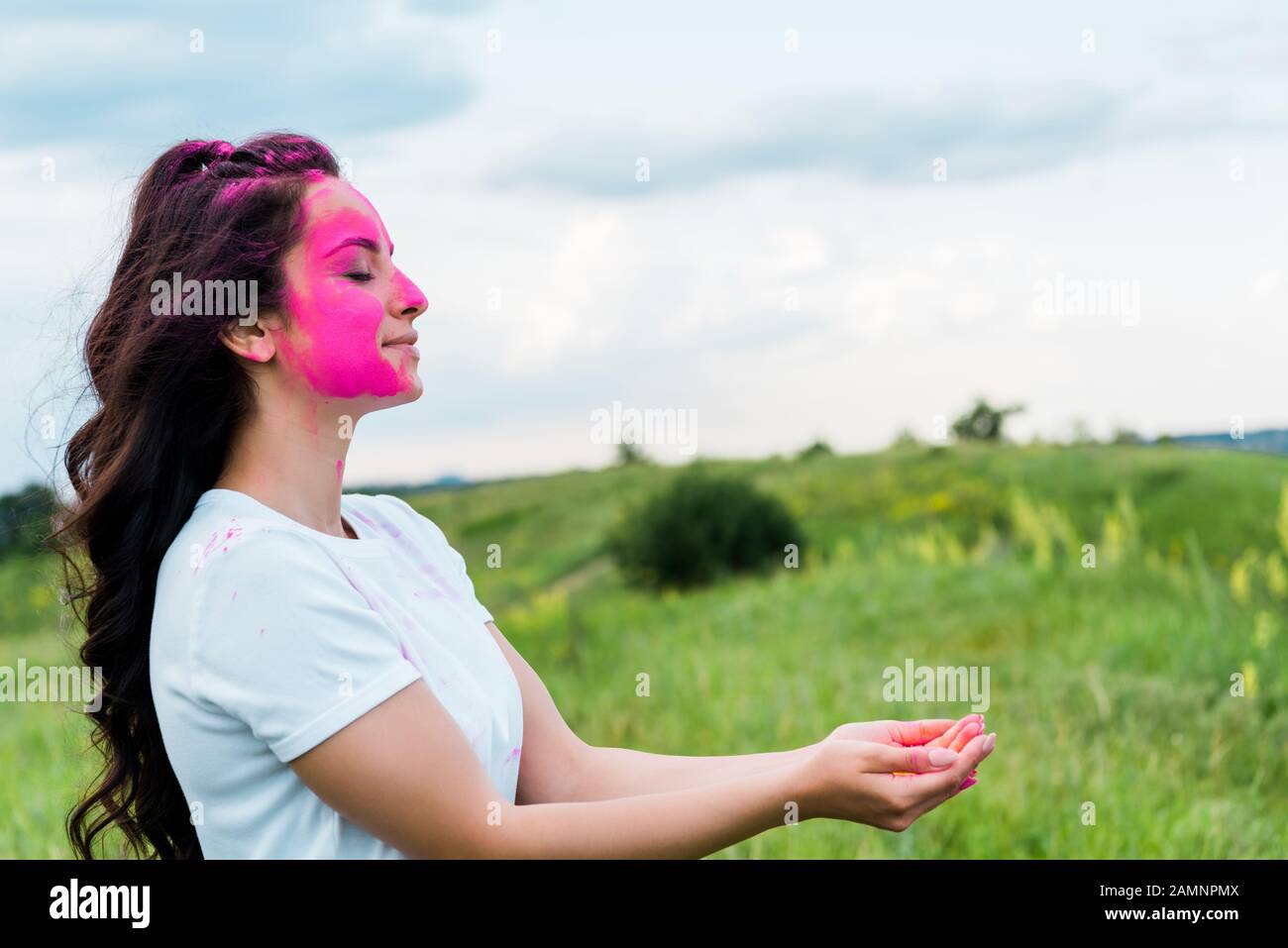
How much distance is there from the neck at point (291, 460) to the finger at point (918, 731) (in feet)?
3.47

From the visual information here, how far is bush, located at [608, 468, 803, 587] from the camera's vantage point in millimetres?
11391

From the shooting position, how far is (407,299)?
6.97ft

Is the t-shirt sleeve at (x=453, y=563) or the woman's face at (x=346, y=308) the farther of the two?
the t-shirt sleeve at (x=453, y=563)

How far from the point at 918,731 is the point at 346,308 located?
125 centimetres

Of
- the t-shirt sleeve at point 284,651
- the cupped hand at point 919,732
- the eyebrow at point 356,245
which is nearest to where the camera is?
the t-shirt sleeve at point 284,651

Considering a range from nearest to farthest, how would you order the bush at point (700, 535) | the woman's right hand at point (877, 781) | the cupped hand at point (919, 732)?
1. the woman's right hand at point (877, 781)
2. the cupped hand at point (919, 732)
3. the bush at point (700, 535)

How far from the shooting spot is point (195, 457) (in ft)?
6.62

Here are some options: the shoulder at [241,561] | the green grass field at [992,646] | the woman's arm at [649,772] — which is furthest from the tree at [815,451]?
the shoulder at [241,561]

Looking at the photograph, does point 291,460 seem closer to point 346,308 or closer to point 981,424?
point 346,308

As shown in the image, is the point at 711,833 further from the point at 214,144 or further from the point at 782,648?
the point at 782,648

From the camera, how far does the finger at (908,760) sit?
196cm

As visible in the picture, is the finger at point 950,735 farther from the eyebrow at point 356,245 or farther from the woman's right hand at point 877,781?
the eyebrow at point 356,245
